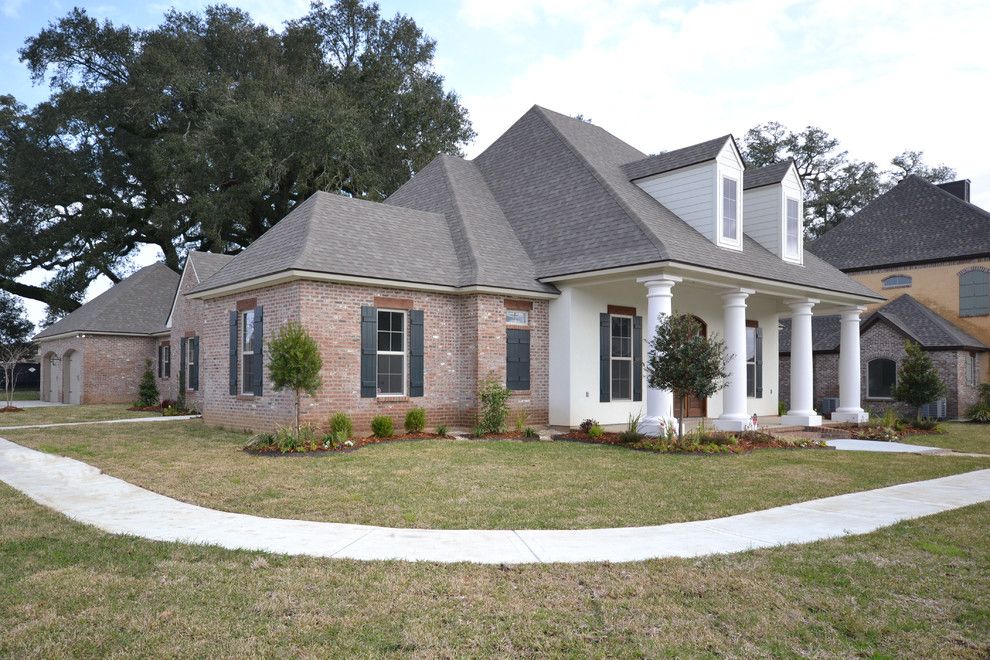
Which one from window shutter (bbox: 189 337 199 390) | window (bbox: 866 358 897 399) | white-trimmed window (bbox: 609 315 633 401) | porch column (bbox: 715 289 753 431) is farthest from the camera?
window (bbox: 866 358 897 399)

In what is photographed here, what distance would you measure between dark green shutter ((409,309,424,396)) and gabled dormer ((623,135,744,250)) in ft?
23.6

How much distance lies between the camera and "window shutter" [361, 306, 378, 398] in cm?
1498

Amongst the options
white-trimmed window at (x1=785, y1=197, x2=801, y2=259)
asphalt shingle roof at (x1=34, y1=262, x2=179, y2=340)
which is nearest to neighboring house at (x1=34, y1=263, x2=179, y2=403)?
asphalt shingle roof at (x1=34, y1=262, x2=179, y2=340)

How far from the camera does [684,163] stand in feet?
57.8

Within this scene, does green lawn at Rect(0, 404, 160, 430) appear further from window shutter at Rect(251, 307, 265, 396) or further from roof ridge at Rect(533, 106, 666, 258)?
roof ridge at Rect(533, 106, 666, 258)

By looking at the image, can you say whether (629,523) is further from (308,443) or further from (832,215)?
(832,215)

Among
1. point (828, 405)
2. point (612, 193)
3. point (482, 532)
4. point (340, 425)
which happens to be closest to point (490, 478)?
point (482, 532)

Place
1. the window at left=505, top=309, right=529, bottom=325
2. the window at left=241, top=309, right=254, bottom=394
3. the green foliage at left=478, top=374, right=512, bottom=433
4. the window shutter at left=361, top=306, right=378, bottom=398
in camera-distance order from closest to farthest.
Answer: the window shutter at left=361, top=306, right=378, bottom=398 → the green foliage at left=478, top=374, right=512, bottom=433 → the window at left=241, top=309, right=254, bottom=394 → the window at left=505, top=309, right=529, bottom=325

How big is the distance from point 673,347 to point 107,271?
35.5m

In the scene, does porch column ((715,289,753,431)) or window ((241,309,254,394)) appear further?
porch column ((715,289,753,431))

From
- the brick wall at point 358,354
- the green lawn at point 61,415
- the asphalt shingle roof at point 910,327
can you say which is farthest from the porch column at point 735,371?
the green lawn at point 61,415

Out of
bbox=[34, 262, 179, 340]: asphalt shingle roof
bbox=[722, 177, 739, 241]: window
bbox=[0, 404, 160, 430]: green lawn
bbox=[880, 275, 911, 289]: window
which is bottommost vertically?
bbox=[0, 404, 160, 430]: green lawn

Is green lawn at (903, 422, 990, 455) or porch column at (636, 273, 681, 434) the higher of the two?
porch column at (636, 273, 681, 434)

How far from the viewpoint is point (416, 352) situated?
15.8 m
